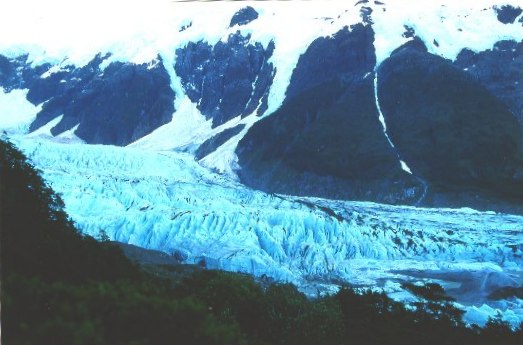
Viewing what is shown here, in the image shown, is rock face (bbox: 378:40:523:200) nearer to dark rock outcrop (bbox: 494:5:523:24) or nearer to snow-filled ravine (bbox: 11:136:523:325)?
dark rock outcrop (bbox: 494:5:523:24)

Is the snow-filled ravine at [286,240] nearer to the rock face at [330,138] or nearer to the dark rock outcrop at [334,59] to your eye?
the rock face at [330,138]

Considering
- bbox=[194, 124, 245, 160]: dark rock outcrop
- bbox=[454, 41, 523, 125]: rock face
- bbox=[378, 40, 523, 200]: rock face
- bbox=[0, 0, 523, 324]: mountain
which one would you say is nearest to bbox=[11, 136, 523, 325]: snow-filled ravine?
bbox=[0, 0, 523, 324]: mountain

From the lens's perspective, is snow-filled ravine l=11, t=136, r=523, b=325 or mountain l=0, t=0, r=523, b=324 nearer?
snow-filled ravine l=11, t=136, r=523, b=325

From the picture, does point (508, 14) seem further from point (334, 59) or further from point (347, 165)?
point (347, 165)

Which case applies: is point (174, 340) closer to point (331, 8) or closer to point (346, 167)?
point (346, 167)

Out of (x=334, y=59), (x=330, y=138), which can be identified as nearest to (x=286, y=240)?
(x=330, y=138)

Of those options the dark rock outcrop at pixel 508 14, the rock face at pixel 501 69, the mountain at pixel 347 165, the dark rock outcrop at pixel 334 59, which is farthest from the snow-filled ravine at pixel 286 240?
the dark rock outcrop at pixel 508 14

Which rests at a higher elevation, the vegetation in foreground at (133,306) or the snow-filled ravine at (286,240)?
the vegetation in foreground at (133,306)
